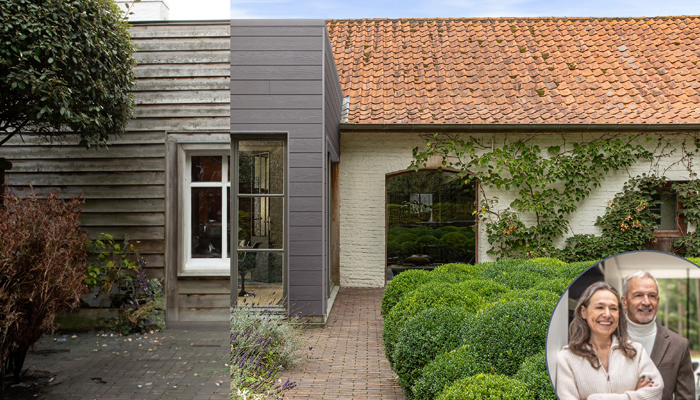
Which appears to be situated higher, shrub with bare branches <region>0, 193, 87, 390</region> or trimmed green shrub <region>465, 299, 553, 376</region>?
shrub with bare branches <region>0, 193, 87, 390</region>

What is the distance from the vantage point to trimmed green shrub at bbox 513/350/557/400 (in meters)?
1.84

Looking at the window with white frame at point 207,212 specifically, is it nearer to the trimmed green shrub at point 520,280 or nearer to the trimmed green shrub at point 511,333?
the trimmed green shrub at point 511,333

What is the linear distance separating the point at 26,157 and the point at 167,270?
0.26m

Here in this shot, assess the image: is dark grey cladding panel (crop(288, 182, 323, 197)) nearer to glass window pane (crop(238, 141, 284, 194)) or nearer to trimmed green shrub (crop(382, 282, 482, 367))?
glass window pane (crop(238, 141, 284, 194))

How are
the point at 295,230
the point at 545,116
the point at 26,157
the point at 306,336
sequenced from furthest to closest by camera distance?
the point at 545,116, the point at 295,230, the point at 306,336, the point at 26,157

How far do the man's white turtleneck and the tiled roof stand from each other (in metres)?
6.01

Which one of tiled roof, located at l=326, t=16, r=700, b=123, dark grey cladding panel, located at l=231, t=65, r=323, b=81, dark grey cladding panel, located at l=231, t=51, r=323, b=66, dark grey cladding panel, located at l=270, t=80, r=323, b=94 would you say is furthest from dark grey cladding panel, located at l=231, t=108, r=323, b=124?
tiled roof, located at l=326, t=16, r=700, b=123

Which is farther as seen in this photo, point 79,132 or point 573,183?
point 573,183

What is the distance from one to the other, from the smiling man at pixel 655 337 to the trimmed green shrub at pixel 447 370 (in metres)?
1.37

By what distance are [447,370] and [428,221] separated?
5778mm

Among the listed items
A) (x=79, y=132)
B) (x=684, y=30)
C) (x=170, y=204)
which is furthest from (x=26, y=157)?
(x=684, y=30)

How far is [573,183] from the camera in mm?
7184

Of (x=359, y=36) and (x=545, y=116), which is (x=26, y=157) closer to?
(x=545, y=116)

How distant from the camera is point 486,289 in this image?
11.0 ft
